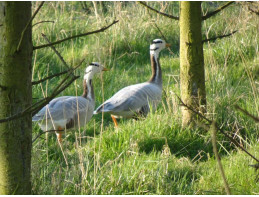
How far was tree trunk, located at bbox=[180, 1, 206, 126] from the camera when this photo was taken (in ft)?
14.1

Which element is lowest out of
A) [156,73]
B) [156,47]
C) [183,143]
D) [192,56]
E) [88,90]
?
[183,143]

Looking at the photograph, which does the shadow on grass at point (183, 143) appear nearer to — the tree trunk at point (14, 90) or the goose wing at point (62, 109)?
the goose wing at point (62, 109)

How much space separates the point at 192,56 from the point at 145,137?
905 millimetres

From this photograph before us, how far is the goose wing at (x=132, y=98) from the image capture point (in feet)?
19.6

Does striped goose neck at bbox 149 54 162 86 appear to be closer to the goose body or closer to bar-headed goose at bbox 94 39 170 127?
bar-headed goose at bbox 94 39 170 127

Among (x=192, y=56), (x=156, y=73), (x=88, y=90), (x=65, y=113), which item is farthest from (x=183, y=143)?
(x=156, y=73)

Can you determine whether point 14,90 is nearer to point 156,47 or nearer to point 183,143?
point 183,143

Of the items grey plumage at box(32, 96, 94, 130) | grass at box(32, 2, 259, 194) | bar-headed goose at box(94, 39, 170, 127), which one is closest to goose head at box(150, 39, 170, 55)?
grass at box(32, 2, 259, 194)

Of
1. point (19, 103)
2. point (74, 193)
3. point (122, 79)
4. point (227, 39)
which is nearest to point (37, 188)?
point (74, 193)

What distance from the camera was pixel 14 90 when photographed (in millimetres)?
2191

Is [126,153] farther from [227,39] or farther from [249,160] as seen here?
[227,39]

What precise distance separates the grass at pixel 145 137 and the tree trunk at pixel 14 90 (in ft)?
2.75

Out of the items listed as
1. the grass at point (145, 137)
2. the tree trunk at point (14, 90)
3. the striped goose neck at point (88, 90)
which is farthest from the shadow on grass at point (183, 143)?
the tree trunk at point (14, 90)

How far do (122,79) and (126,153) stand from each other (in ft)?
9.72
